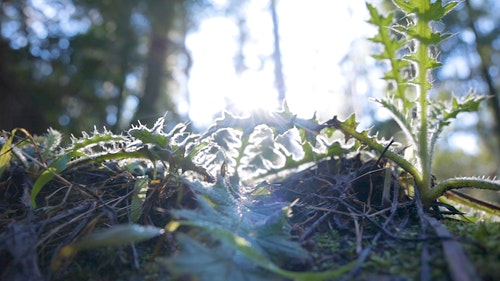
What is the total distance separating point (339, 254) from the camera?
1143 mm

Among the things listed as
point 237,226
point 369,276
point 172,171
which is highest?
point 172,171

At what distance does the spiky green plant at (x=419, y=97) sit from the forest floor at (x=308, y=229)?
0.09 m

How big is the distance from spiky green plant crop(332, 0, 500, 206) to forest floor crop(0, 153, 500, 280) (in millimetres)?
94

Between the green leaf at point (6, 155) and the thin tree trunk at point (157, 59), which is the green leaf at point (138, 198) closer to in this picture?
the green leaf at point (6, 155)

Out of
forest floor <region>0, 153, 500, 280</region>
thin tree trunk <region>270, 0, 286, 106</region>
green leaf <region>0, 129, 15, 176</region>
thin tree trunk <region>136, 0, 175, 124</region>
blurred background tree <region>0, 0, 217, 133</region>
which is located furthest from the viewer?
thin tree trunk <region>136, 0, 175, 124</region>

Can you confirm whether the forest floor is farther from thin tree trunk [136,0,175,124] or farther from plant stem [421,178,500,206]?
thin tree trunk [136,0,175,124]

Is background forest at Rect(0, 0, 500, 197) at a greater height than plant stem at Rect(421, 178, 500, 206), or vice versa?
background forest at Rect(0, 0, 500, 197)

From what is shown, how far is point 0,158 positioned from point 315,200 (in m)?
1.21

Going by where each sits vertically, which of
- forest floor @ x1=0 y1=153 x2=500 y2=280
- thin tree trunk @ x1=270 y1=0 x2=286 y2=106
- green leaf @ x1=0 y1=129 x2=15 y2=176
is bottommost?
forest floor @ x1=0 y1=153 x2=500 y2=280

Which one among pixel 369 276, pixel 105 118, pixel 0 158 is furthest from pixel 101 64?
pixel 369 276

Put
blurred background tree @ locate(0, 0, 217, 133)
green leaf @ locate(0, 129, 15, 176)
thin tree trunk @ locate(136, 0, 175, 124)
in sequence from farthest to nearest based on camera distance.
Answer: thin tree trunk @ locate(136, 0, 175, 124), blurred background tree @ locate(0, 0, 217, 133), green leaf @ locate(0, 129, 15, 176)

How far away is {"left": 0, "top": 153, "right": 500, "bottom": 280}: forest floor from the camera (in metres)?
1.01

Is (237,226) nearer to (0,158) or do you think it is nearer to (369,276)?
(369,276)

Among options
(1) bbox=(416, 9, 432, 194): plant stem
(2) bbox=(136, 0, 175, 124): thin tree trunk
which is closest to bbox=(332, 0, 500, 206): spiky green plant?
(1) bbox=(416, 9, 432, 194): plant stem
